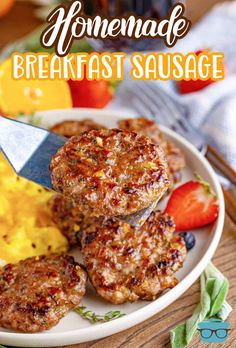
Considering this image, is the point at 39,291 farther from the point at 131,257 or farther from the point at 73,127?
the point at 73,127

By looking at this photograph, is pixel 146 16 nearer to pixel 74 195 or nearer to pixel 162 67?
pixel 162 67

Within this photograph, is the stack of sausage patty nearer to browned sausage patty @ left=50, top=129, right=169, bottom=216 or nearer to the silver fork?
browned sausage patty @ left=50, top=129, right=169, bottom=216

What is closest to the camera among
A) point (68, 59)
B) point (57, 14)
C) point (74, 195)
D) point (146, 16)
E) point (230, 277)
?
point (74, 195)

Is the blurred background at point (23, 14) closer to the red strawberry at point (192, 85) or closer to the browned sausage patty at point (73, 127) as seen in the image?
the red strawberry at point (192, 85)

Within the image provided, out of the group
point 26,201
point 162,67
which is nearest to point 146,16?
point 162,67

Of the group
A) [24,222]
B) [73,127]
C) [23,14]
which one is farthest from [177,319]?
[23,14]

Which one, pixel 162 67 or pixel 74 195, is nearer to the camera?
pixel 74 195
